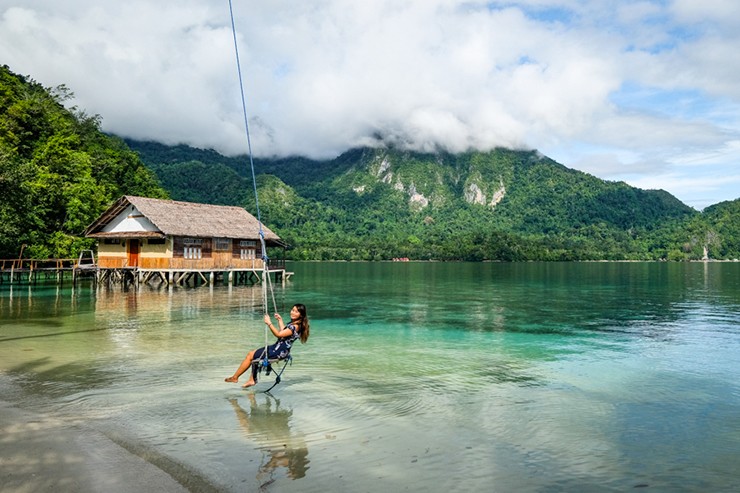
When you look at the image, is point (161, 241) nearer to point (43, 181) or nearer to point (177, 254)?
point (177, 254)

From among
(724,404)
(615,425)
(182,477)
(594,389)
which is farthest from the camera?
(594,389)

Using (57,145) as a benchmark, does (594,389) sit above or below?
below

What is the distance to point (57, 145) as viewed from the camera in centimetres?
4453

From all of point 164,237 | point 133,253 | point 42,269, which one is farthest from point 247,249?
point 42,269

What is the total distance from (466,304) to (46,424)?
24237 mm

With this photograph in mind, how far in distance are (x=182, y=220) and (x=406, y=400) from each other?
34.0 m

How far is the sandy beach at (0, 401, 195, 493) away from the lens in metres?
5.50

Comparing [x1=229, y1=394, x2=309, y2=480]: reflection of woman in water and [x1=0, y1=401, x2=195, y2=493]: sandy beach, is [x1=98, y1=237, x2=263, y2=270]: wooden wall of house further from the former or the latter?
[x1=0, y1=401, x2=195, y2=493]: sandy beach

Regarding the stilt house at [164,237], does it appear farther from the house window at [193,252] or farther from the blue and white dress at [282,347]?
the blue and white dress at [282,347]

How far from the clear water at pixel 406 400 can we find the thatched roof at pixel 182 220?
1794 centimetres

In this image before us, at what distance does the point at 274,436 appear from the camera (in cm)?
732

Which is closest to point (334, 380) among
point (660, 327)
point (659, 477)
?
point (659, 477)

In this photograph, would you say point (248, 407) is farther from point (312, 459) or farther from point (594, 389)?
point (594, 389)

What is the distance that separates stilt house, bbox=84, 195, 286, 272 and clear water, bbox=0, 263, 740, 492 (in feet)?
59.2
